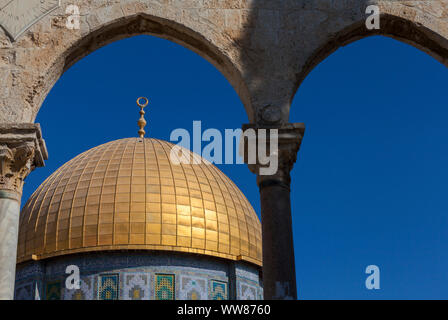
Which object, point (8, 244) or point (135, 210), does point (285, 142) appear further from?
point (135, 210)

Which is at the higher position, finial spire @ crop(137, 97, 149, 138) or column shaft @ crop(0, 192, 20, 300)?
finial spire @ crop(137, 97, 149, 138)

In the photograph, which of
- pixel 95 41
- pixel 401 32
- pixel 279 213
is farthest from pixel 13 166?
pixel 401 32

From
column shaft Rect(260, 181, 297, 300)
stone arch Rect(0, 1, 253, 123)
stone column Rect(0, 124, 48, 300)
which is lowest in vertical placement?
column shaft Rect(260, 181, 297, 300)

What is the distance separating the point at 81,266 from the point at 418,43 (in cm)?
1535

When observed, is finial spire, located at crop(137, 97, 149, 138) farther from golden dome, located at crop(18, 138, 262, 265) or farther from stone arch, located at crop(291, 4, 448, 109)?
stone arch, located at crop(291, 4, 448, 109)

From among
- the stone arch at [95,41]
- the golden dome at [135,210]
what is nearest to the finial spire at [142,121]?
the golden dome at [135,210]

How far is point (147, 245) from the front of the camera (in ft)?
71.6

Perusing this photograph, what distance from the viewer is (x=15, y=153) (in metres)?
8.05

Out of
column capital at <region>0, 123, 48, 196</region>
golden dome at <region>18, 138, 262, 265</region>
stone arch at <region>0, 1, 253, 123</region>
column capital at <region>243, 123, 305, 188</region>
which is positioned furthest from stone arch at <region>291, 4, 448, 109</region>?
golden dome at <region>18, 138, 262, 265</region>

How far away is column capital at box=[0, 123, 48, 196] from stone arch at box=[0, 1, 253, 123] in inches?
8.9

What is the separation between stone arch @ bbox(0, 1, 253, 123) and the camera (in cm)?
837

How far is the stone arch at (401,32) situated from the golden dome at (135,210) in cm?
1378
